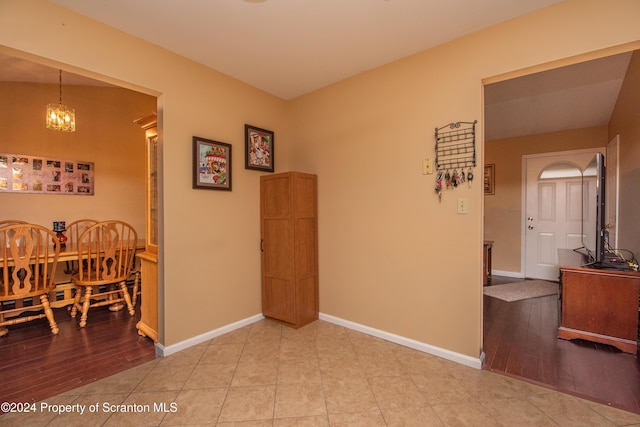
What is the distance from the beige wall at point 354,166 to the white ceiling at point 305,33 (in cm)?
13

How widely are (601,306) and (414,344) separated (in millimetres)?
1654

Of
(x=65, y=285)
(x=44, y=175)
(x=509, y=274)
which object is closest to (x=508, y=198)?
(x=509, y=274)

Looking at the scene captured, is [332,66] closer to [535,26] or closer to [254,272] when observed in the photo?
[535,26]

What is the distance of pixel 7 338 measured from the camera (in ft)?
8.63

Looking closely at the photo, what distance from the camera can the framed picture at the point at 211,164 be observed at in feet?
8.31

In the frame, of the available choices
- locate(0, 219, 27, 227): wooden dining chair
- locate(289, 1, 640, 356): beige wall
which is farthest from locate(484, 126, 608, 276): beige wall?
locate(0, 219, 27, 227): wooden dining chair

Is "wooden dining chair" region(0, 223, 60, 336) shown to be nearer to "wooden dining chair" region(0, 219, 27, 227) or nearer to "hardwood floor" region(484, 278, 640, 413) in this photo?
"wooden dining chair" region(0, 219, 27, 227)

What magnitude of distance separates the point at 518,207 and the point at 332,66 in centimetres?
412

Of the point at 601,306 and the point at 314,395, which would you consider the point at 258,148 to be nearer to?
the point at 314,395

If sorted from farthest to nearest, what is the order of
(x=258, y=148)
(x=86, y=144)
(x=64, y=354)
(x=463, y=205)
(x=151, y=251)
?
(x=86, y=144), (x=258, y=148), (x=151, y=251), (x=64, y=354), (x=463, y=205)

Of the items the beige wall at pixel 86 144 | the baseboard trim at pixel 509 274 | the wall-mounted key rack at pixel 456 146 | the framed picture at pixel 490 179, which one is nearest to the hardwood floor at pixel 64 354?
the beige wall at pixel 86 144

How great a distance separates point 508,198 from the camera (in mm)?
4965

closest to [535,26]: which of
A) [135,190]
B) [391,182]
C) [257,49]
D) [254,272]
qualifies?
[391,182]

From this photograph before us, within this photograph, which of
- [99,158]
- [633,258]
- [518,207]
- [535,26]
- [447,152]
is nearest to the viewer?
[535,26]
